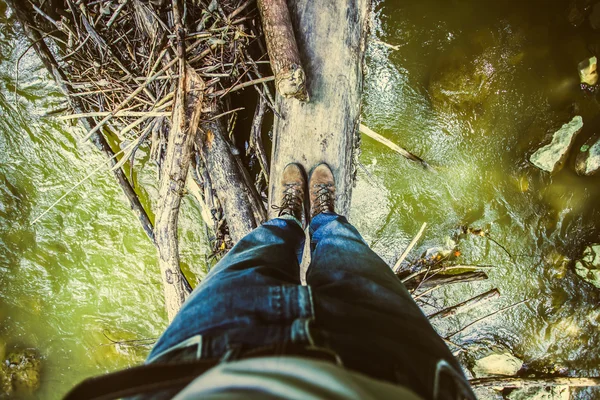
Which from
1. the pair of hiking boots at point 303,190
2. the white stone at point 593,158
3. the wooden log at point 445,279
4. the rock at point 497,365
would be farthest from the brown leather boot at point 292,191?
the white stone at point 593,158

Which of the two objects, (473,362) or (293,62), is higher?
(293,62)

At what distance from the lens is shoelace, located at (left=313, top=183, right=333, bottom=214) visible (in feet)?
7.08

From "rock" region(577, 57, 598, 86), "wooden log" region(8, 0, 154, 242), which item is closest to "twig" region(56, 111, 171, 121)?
"wooden log" region(8, 0, 154, 242)

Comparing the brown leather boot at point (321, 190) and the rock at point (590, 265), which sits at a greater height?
the brown leather boot at point (321, 190)

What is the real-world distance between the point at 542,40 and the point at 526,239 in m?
1.82

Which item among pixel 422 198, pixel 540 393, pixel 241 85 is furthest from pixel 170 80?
pixel 540 393

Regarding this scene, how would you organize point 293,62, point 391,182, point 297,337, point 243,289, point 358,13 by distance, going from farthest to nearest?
point 391,182, point 358,13, point 293,62, point 243,289, point 297,337

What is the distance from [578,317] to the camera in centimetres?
318

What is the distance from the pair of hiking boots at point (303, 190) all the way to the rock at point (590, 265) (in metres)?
2.71

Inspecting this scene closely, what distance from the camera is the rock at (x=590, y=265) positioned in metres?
3.01

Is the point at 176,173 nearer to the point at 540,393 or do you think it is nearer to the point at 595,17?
the point at 595,17

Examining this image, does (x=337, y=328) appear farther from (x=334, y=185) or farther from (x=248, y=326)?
(x=334, y=185)

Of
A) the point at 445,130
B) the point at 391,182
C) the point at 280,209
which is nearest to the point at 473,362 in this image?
the point at 391,182

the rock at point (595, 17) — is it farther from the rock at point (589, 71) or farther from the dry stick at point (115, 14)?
the dry stick at point (115, 14)
